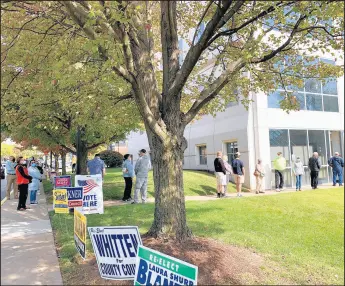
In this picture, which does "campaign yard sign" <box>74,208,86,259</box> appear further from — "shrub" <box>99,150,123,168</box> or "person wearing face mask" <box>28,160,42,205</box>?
"shrub" <box>99,150,123,168</box>

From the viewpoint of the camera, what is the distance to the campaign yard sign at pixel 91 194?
762 centimetres

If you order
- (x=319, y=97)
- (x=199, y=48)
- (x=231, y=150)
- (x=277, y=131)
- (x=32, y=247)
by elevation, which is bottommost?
(x=32, y=247)

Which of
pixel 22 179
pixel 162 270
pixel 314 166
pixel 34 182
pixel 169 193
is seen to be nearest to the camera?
pixel 162 270

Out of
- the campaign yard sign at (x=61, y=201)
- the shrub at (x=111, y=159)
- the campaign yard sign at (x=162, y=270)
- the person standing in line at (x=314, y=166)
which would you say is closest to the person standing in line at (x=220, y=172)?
the person standing in line at (x=314, y=166)

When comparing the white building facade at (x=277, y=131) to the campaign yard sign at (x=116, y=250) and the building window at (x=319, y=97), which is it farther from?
the campaign yard sign at (x=116, y=250)

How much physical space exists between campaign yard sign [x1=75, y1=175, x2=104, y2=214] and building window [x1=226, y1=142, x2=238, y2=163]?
10.2 m

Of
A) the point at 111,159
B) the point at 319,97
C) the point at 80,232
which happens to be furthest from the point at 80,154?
the point at 111,159

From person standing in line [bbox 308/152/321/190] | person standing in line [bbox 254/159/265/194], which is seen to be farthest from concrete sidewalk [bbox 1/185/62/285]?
person standing in line [bbox 308/152/321/190]

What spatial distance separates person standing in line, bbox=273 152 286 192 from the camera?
14.5 metres

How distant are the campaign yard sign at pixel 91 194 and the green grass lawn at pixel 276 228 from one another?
1.89 feet

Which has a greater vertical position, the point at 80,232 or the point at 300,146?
the point at 300,146

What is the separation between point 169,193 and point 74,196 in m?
2.17

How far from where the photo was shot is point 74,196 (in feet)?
21.6

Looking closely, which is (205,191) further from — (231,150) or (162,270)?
(162,270)
